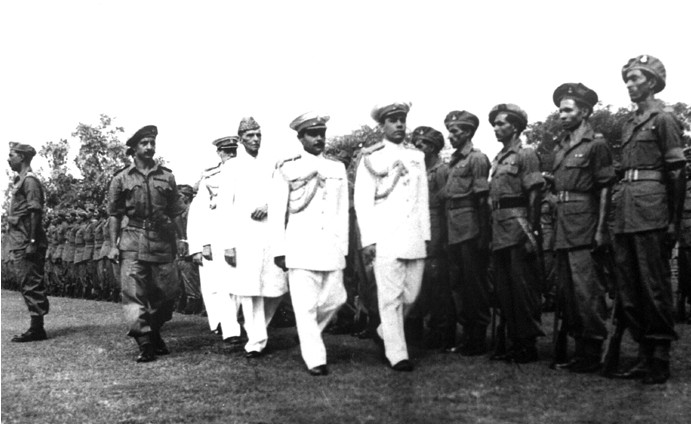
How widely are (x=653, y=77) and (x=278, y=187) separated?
2910 millimetres

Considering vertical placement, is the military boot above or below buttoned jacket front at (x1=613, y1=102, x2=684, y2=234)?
below

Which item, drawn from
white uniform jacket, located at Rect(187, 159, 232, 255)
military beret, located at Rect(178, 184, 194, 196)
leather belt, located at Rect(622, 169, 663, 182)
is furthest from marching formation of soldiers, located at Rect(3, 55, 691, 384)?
military beret, located at Rect(178, 184, 194, 196)

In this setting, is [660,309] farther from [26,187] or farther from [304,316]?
[26,187]

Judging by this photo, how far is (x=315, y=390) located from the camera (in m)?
4.92

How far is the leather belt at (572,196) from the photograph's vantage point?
209 inches

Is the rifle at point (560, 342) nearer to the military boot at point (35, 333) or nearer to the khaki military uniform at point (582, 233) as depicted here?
the khaki military uniform at point (582, 233)

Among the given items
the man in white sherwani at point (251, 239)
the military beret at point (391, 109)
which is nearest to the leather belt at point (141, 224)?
the man in white sherwani at point (251, 239)

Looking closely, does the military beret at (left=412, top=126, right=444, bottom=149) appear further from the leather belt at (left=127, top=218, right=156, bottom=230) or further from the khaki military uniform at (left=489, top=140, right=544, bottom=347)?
the leather belt at (left=127, top=218, right=156, bottom=230)

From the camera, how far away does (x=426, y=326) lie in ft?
23.5

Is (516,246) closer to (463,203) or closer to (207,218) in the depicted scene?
(463,203)

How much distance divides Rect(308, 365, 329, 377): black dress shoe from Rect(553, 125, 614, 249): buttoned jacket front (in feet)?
6.47

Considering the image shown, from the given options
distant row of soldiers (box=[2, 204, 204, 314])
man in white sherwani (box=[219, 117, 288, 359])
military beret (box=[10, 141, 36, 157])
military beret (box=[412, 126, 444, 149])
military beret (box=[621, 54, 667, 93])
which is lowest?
distant row of soldiers (box=[2, 204, 204, 314])

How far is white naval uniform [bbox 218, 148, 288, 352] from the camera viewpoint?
6.75 m

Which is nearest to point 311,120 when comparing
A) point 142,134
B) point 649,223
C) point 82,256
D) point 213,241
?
point 142,134
